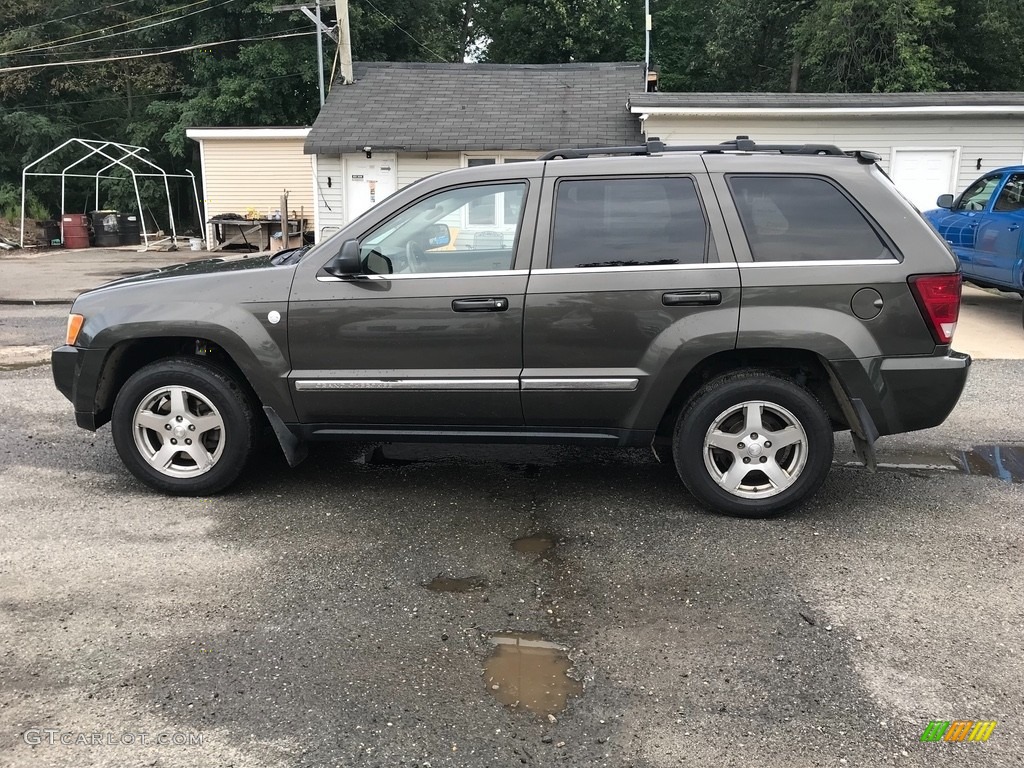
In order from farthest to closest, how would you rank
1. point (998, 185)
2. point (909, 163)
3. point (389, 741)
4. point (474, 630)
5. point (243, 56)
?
1. point (243, 56)
2. point (909, 163)
3. point (998, 185)
4. point (474, 630)
5. point (389, 741)

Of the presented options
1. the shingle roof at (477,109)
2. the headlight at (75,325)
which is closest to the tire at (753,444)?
the headlight at (75,325)

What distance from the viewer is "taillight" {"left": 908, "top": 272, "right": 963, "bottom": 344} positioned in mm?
4238

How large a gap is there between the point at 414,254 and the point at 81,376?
6.52 ft

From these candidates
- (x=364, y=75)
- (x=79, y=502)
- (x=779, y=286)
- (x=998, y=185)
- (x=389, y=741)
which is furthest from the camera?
(x=364, y=75)

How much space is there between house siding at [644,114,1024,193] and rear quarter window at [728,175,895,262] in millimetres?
12460

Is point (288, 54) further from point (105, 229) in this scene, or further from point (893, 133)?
point (893, 133)

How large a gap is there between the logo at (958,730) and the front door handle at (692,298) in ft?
7.07

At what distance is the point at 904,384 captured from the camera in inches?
170

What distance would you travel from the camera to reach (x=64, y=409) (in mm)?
6711

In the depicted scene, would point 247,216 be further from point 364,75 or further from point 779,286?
point 779,286

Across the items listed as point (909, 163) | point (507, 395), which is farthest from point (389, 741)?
point (909, 163)

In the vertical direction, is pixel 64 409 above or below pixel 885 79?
below

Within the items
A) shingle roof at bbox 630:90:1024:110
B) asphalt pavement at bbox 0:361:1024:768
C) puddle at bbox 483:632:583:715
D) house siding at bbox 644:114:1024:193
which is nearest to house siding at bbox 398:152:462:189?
shingle roof at bbox 630:90:1024:110

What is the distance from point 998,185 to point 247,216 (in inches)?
745
